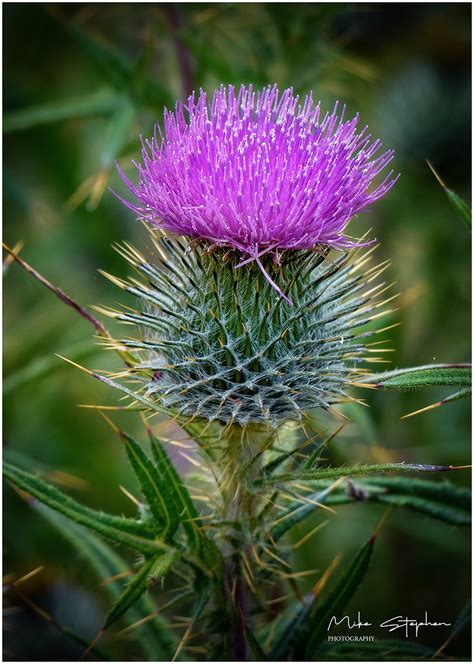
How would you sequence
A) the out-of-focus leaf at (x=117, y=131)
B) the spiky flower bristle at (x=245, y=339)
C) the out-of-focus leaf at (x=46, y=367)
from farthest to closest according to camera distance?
the out-of-focus leaf at (x=117, y=131) < the out-of-focus leaf at (x=46, y=367) < the spiky flower bristle at (x=245, y=339)

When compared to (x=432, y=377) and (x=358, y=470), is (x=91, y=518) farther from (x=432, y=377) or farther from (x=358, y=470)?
(x=432, y=377)

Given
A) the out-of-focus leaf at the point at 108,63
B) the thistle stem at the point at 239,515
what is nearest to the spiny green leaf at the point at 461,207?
the thistle stem at the point at 239,515

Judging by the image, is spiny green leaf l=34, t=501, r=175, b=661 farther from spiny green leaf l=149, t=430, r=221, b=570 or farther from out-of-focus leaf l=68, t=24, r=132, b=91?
out-of-focus leaf l=68, t=24, r=132, b=91

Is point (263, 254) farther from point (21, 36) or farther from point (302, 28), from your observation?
point (21, 36)

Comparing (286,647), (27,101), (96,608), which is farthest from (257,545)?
(27,101)

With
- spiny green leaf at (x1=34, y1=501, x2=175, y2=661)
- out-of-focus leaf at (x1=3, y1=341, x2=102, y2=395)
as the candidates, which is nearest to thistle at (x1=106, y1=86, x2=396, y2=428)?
out-of-focus leaf at (x1=3, y1=341, x2=102, y2=395)
